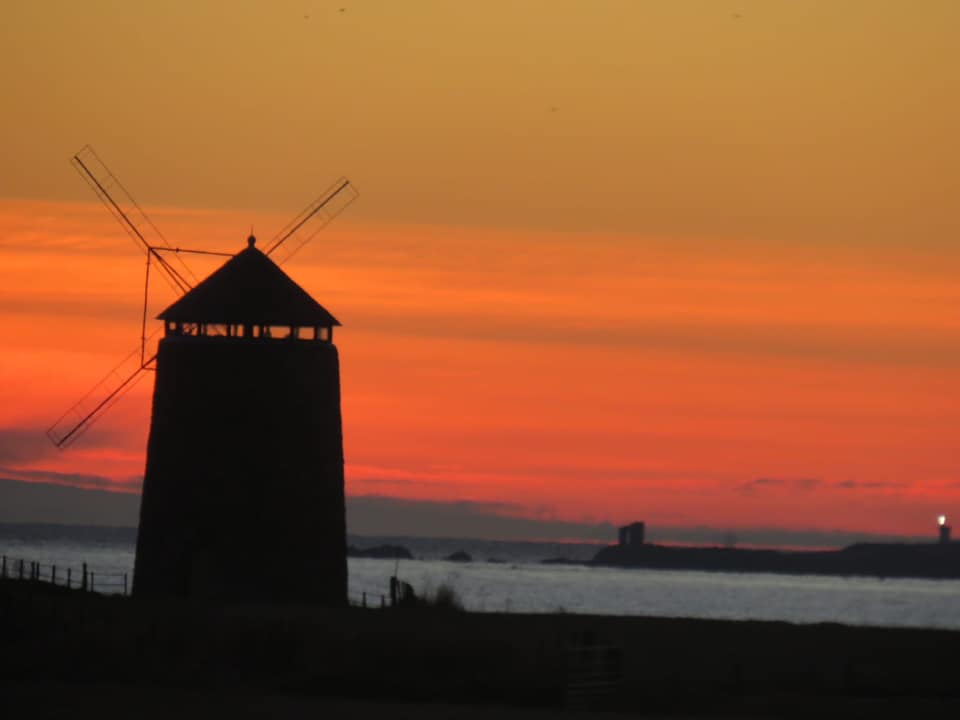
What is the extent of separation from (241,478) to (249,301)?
3.93 meters

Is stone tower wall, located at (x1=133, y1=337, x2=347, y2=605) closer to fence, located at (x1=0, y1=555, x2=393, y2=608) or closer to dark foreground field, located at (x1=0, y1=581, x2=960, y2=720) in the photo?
fence, located at (x1=0, y1=555, x2=393, y2=608)

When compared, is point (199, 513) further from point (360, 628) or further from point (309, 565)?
point (360, 628)

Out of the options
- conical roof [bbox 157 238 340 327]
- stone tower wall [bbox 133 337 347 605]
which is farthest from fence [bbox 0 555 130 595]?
conical roof [bbox 157 238 340 327]

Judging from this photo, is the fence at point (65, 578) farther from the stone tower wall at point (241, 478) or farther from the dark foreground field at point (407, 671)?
the dark foreground field at point (407, 671)

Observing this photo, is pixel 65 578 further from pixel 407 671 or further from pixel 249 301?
pixel 407 671

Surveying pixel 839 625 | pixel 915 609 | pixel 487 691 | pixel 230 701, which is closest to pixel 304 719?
pixel 230 701

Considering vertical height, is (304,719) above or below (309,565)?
below

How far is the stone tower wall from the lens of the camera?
38125mm

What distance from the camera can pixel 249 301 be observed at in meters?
39.4

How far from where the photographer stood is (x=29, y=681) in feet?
84.2

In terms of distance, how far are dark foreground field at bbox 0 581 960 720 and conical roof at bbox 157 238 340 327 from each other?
791cm

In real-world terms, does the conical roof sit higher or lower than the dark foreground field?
higher

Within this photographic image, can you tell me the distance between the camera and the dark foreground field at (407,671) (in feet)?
80.5

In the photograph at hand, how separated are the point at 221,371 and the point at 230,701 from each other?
14.9m
